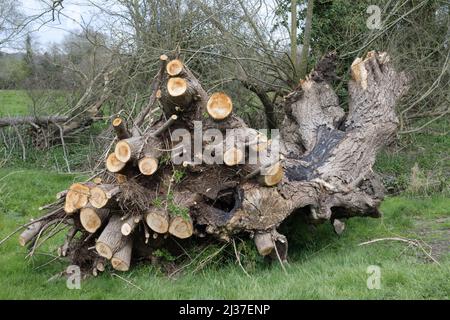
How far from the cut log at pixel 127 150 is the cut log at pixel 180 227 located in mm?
777

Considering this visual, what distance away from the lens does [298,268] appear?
5582 mm

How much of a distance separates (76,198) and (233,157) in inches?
66.0

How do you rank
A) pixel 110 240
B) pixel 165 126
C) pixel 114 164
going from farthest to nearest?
pixel 165 126
pixel 114 164
pixel 110 240

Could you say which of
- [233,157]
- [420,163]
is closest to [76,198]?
[233,157]

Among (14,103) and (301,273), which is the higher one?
(14,103)

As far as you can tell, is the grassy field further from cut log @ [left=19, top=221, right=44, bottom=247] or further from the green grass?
the green grass

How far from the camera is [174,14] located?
408 inches

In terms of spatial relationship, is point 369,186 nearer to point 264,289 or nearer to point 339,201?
point 339,201

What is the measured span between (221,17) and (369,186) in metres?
4.90

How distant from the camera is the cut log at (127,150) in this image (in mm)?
5465
